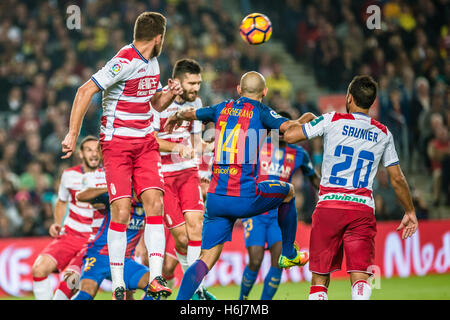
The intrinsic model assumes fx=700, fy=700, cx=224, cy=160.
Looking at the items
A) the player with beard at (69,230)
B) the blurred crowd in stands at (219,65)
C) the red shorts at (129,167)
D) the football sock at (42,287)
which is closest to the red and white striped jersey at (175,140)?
the player with beard at (69,230)

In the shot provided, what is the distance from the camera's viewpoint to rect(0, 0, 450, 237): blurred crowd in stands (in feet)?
44.9

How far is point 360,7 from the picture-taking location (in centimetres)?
1775

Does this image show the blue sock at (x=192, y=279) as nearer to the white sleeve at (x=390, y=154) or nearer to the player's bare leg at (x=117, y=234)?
the player's bare leg at (x=117, y=234)

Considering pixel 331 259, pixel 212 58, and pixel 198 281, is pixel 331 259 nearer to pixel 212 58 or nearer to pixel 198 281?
pixel 198 281

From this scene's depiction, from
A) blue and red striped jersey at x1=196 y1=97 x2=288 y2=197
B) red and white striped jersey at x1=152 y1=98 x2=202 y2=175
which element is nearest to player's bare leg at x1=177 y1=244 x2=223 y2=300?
blue and red striped jersey at x1=196 y1=97 x2=288 y2=197

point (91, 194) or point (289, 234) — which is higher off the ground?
point (91, 194)

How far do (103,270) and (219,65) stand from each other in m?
8.79

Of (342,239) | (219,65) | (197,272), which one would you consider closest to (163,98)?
(197,272)

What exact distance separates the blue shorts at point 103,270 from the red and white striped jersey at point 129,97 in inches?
59.1

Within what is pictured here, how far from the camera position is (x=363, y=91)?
6.22 metres

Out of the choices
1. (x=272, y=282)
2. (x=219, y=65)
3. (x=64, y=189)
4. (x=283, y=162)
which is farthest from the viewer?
(x=219, y=65)

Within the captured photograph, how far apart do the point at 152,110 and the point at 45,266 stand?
9.50 ft

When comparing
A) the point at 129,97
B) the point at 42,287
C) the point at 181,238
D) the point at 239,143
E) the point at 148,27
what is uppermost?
the point at 148,27

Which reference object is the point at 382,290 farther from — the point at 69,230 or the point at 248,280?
the point at 69,230
